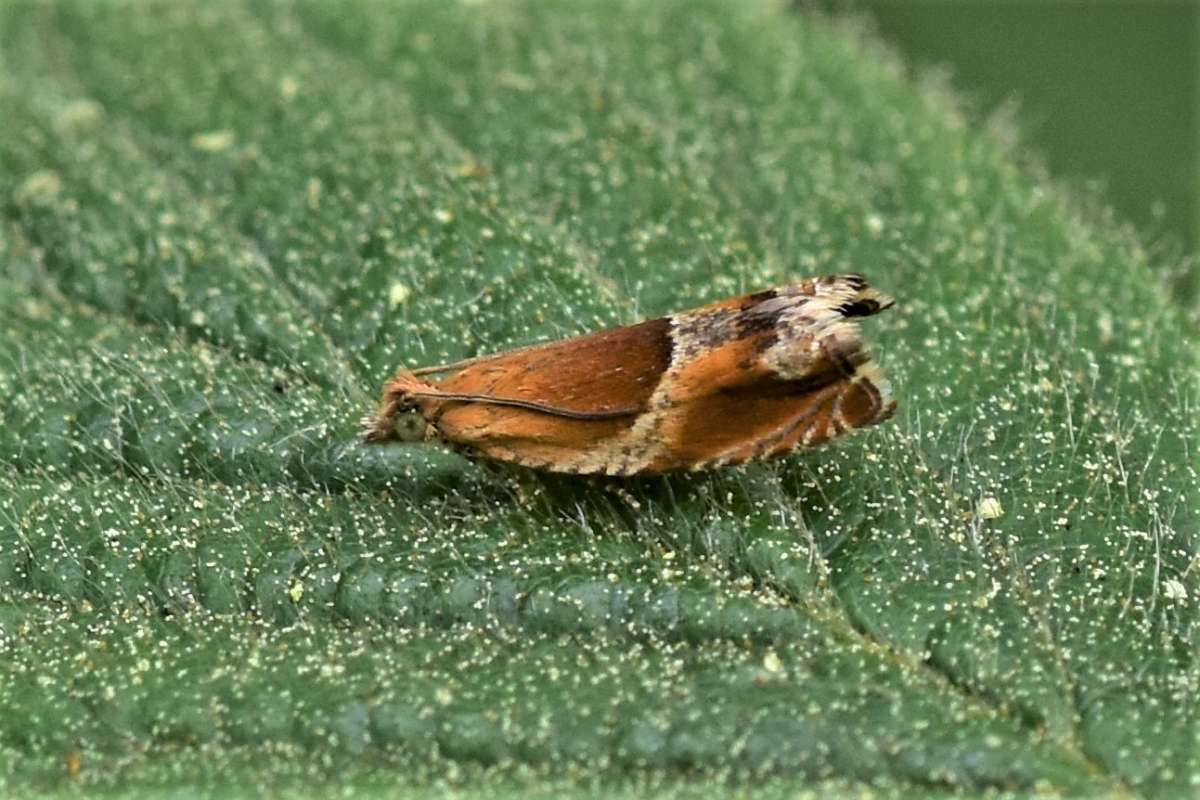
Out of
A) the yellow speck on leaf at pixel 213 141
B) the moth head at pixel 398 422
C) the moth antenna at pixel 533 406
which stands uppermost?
the moth antenna at pixel 533 406

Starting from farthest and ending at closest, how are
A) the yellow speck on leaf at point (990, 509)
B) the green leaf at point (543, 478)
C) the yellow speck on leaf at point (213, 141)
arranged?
the yellow speck on leaf at point (213, 141)
the yellow speck on leaf at point (990, 509)
the green leaf at point (543, 478)

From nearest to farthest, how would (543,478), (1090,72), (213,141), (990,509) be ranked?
(990,509) → (543,478) → (213,141) → (1090,72)

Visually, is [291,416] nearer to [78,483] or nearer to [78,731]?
[78,483]

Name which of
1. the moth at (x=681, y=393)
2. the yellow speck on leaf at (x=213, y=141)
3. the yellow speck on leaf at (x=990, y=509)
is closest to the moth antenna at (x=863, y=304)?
the moth at (x=681, y=393)

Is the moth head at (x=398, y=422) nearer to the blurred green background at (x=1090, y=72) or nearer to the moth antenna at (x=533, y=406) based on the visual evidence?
the moth antenna at (x=533, y=406)

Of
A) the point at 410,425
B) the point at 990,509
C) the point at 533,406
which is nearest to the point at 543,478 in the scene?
the point at 533,406

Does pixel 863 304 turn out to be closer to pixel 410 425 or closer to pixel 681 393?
pixel 681 393

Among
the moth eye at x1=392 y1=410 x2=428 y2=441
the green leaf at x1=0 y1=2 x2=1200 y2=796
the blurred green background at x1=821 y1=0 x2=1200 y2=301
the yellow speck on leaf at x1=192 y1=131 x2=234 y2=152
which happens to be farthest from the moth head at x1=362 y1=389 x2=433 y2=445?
the blurred green background at x1=821 y1=0 x2=1200 y2=301

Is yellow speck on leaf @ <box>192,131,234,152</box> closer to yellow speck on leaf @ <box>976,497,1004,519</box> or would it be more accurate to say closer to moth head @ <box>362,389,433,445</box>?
moth head @ <box>362,389,433,445</box>

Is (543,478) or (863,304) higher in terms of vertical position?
(863,304)
